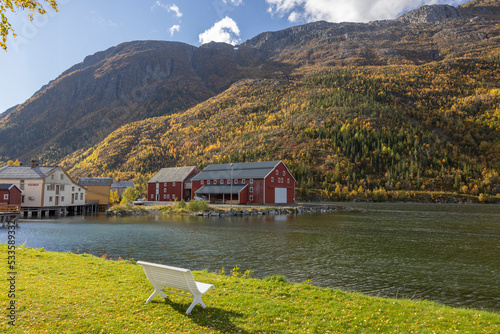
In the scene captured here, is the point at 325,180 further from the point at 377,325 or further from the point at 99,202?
the point at 377,325

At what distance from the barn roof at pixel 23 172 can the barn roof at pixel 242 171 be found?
34462 millimetres

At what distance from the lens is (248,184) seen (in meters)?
77.6

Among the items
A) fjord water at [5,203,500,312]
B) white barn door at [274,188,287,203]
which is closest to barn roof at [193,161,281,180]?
white barn door at [274,188,287,203]

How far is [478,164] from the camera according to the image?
138250mm

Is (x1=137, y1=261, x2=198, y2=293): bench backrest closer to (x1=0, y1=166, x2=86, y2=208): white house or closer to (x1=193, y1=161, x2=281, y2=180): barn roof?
(x1=0, y1=166, x2=86, y2=208): white house

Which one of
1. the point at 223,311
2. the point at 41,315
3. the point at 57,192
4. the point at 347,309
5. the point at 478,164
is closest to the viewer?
the point at 41,315

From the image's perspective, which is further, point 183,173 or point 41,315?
point 183,173

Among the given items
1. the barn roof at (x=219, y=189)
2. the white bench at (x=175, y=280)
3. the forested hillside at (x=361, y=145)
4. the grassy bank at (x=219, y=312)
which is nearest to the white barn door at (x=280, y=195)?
the barn roof at (x=219, y=189)

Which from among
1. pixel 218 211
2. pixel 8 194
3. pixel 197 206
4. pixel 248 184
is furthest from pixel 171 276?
pixel 248 184

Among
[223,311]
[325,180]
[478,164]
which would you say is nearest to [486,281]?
[223,311]

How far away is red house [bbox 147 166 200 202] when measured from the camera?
293 feet

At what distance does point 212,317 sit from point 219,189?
70882 mm

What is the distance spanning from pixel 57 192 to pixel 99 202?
14.3 meters

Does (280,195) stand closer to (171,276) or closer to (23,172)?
(23,172)
